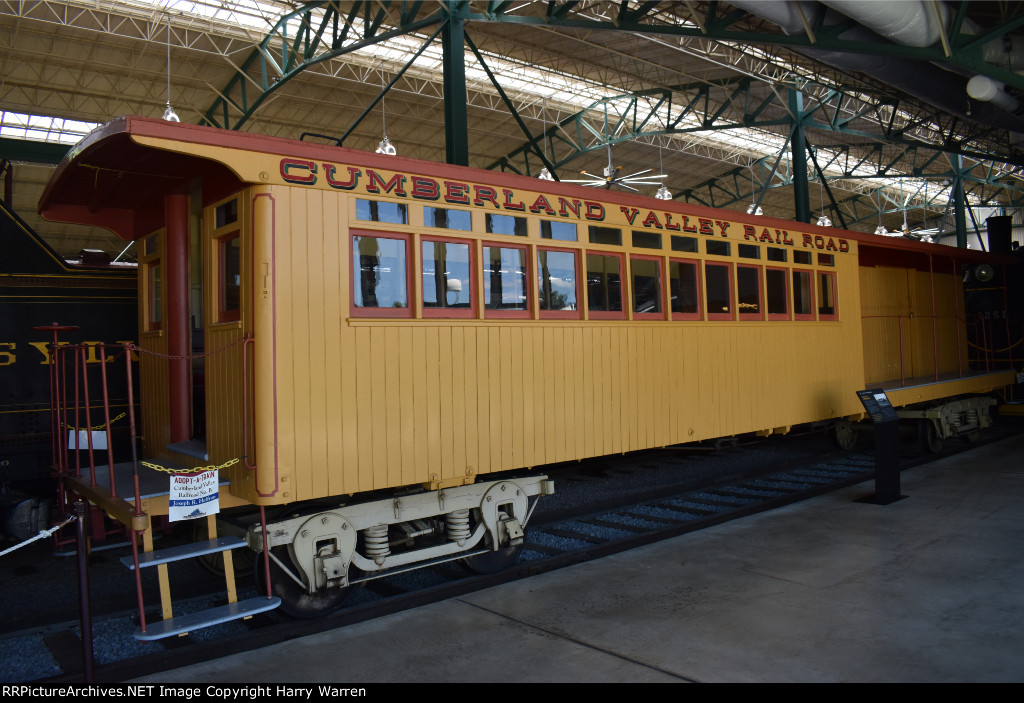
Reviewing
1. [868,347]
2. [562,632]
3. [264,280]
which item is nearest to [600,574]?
[562,632]

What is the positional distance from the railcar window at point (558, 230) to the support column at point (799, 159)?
13911mm

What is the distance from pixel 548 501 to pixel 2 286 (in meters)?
5.90

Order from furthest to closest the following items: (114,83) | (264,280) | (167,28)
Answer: (114,83) < (167,28) < (264,280)

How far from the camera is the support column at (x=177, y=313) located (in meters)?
5.73

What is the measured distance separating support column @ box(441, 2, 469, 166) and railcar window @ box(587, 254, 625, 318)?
4974mm

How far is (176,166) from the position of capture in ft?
17.0

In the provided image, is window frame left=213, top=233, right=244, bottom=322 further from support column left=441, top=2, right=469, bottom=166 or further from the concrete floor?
support column left=441, top=2, right=469, bottom=166

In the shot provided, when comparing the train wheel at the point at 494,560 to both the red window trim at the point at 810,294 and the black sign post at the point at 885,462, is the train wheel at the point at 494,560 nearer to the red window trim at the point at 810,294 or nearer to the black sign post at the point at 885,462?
the black sign post at the point at 885,462

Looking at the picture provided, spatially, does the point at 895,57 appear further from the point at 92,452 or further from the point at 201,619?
the point at 201,619

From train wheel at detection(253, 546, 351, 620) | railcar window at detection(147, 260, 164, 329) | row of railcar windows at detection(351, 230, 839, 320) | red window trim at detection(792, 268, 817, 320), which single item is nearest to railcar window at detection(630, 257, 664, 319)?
row of railcar windows at detection(351, 230, 839, 320)

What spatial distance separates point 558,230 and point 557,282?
1.43ft

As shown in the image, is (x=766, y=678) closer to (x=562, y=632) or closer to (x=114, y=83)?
(x=562, y=632)

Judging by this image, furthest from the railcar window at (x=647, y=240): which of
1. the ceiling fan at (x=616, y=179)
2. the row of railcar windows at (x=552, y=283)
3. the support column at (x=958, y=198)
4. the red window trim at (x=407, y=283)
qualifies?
the support column at (x=958, y=198)

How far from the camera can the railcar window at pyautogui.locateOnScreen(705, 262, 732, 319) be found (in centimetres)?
745
